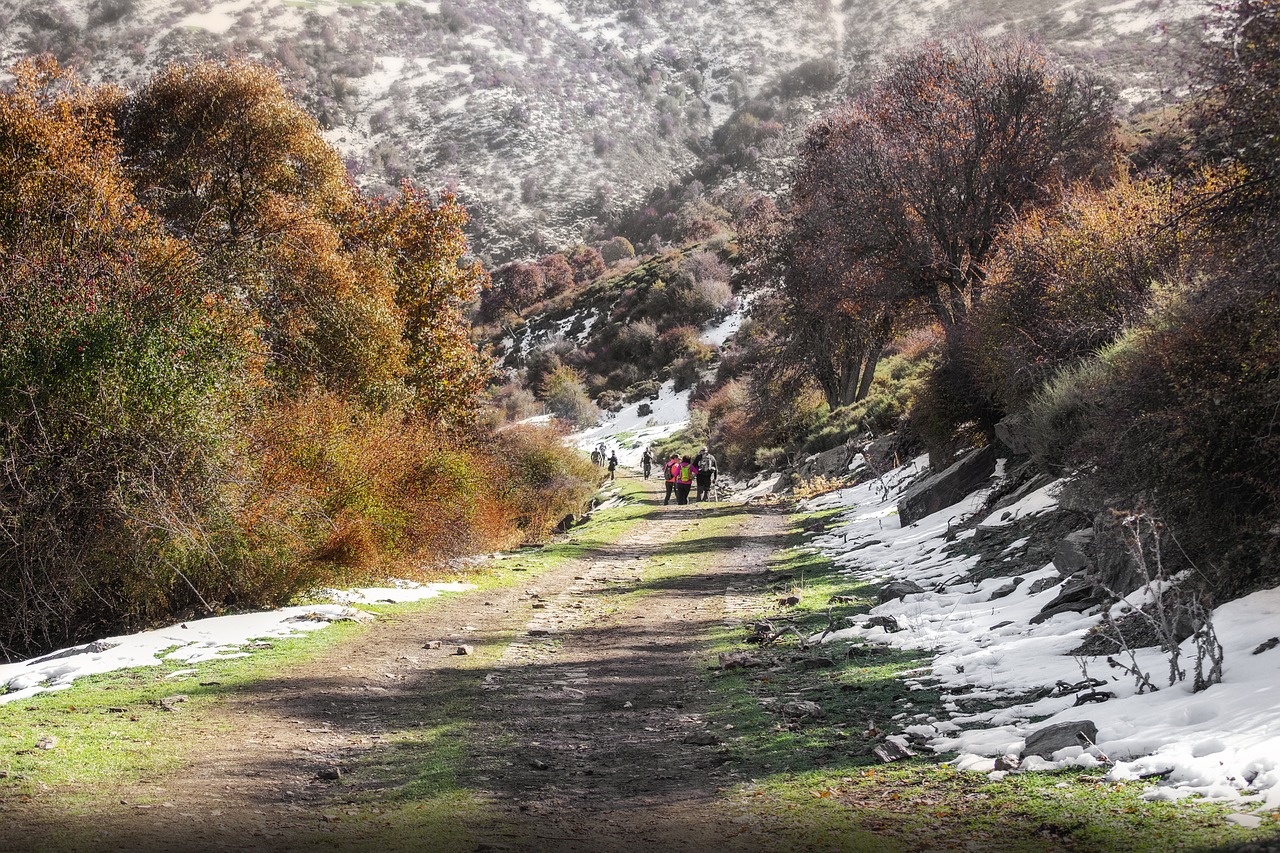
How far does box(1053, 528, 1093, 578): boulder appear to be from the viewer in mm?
8977

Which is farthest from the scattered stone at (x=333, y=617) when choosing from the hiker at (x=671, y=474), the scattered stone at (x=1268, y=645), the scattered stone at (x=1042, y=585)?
the hiker at (x=671, y=474)

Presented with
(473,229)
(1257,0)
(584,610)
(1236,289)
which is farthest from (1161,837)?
(473,229)

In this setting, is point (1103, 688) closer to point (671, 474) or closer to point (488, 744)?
point (488, 744)

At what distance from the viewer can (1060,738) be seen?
5430mm

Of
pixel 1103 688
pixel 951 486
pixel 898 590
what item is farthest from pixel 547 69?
pixel 1103 688

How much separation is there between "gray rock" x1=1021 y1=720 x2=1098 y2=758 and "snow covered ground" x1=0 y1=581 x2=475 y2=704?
24.0 ft

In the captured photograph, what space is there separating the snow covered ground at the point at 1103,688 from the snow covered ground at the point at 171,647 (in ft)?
20.1

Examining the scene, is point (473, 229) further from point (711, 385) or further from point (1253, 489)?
point (1253, 489)

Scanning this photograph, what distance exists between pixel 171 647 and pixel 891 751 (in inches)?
291

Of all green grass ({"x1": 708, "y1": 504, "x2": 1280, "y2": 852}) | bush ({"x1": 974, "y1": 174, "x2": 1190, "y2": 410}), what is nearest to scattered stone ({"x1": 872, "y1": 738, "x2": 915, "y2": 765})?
green grass ({"x1": 708, "y1": 504, "x2": 1280, "y2": 852})

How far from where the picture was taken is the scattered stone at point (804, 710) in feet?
22.9

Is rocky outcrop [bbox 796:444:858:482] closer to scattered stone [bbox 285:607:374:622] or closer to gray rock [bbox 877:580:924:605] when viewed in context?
gray rock [bbox 877:580:924:605]

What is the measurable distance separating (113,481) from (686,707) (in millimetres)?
6579

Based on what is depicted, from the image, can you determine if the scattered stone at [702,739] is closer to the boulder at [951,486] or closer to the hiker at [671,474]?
the boulder at [951,486]
